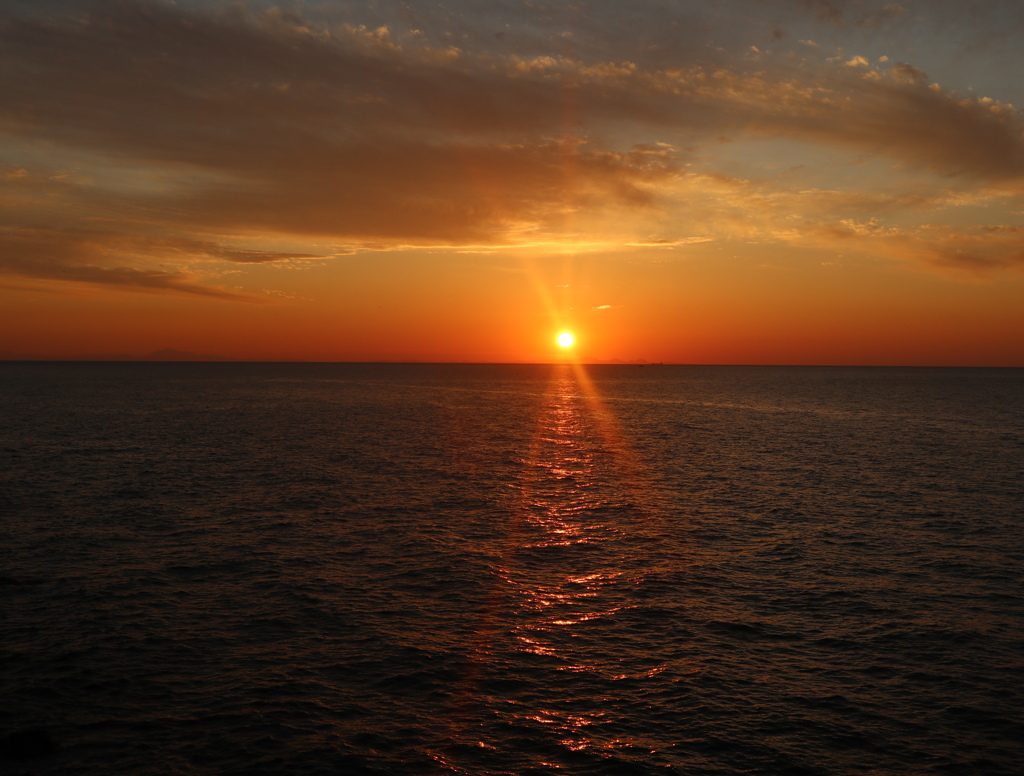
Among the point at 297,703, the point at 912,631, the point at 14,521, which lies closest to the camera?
the point at 297,703

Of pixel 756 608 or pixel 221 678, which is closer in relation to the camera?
pixel 221 678

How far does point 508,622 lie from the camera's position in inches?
1310

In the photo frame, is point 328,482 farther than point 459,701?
Yes

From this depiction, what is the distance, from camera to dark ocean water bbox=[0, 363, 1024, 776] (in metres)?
23.2

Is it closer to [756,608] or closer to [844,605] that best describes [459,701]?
[756,608]

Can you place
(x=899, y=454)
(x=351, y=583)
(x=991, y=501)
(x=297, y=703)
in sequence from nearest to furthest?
(x=297, y=703) → (x=351, y=583) → (x=991, y=501) → (x=899, y=454)

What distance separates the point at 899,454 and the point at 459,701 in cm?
8441

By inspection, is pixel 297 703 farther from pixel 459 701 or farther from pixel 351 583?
pixel 351 583

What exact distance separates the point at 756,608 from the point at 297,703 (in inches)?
861

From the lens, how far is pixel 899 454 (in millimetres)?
92375

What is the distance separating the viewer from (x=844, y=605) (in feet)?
116

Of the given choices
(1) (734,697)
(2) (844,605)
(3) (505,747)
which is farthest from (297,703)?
(2) (844,605)

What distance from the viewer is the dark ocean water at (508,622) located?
23.2 meters

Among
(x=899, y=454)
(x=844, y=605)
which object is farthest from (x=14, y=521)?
(x=899, y=454)
